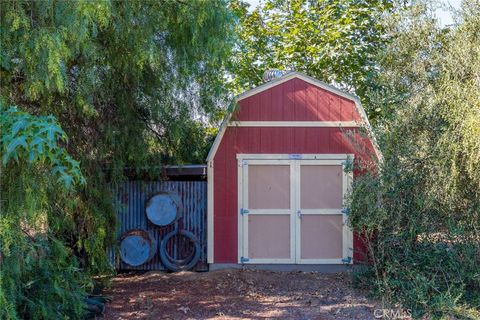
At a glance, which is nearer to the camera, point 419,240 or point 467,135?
point 467,135

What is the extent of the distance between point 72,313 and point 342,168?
5031 mm

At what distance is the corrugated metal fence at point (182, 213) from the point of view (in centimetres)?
957

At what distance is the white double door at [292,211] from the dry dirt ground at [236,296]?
37 centimetres

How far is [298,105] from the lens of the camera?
932 cm

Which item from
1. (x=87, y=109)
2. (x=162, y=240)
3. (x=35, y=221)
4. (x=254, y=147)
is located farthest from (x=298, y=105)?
(x=35, y=221)

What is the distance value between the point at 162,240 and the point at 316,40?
7.38 m

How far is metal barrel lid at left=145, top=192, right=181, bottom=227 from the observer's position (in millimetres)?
9406

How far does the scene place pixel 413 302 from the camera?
23.6 ft

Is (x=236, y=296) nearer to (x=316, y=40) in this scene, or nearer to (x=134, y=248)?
(x=134, y=248)

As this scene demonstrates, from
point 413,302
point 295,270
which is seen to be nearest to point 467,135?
point 413,302

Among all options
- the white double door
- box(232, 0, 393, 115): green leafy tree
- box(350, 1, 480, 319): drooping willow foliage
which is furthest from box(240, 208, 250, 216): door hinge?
box(232, 0, 393, 115): green leafy tree

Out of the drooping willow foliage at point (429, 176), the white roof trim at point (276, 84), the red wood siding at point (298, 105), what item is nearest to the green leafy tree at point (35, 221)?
the white roof trim at point (276, 84)

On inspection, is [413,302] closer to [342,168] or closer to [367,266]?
[367,266]

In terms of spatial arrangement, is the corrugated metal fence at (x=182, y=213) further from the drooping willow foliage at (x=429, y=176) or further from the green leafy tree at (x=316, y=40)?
the green leafy tree at (x=316, y=40)
